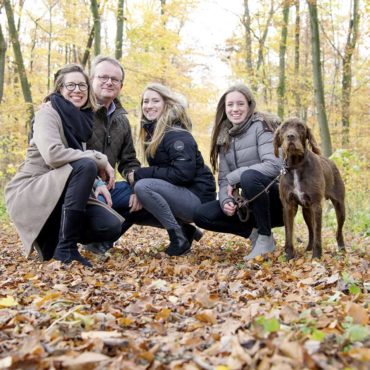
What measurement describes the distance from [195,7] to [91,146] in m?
12.4

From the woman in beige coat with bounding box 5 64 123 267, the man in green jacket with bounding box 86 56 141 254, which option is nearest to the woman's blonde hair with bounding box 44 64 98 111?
the woman in beige coat with bounding box 5 64 123 267

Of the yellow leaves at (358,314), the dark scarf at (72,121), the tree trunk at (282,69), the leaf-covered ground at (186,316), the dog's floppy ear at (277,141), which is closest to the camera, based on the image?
the leaf-covered ground at (186,316)

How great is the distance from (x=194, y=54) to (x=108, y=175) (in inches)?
632

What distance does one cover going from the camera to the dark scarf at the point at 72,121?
5113mm

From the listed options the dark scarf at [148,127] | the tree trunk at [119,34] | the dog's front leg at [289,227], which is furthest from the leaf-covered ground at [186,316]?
the tree trunk at [119,34]

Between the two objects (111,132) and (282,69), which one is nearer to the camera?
(111,132)

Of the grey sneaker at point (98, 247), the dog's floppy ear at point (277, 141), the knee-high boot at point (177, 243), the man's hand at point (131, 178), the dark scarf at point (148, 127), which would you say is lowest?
the grey sneaker at point (98, 247)

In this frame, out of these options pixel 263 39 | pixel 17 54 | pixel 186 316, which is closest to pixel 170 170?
pixel 186 316

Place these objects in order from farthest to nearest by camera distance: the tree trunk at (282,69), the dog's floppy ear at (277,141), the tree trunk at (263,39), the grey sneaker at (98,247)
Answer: the tree trunk at (263,39) < the tree trunk at (282,69) < the grey sneaker at (98,247) < the dog's floppy ear at (277,141)

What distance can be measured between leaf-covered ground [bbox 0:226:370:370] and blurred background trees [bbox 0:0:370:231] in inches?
355

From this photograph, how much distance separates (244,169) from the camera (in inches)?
221

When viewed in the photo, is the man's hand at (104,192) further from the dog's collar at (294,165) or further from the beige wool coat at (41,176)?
the dog's collar at (294,165)

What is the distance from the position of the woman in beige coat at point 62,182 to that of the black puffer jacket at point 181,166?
0.73 metres

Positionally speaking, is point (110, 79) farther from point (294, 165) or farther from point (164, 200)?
point (294, 165)
